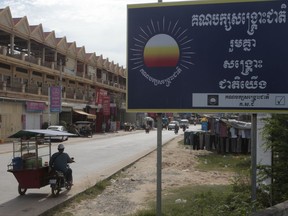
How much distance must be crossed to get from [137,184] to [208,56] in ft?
28.9

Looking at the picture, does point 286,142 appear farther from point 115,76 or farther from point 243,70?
point 115,76

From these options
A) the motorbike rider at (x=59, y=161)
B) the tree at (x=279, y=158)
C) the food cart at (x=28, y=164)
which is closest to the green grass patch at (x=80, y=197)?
the motorbike rider at (x=59, y=161)

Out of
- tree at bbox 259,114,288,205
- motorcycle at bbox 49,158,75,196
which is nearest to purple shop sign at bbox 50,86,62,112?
motorcycle at bbox 49,158,75,196

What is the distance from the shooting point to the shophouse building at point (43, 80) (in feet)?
134

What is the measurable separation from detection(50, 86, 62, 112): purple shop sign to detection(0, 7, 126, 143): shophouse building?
198mm

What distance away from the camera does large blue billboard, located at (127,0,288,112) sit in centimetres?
548

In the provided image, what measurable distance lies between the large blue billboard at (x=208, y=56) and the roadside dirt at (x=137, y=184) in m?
4.46

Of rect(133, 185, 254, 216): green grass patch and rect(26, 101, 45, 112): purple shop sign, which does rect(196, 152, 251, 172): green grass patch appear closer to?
rect(133, 185, 254, 216): green grass patch

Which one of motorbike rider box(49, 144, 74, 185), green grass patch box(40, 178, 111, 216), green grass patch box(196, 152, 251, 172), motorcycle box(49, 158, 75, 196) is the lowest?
green grass patch box(196, 152, 251, 172)

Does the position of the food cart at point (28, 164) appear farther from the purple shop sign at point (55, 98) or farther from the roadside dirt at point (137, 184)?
the purple shop sign at point (55, 98)

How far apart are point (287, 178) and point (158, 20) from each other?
12.8 ft

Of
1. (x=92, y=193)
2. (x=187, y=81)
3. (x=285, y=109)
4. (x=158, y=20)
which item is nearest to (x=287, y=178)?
(x=285, y=109)

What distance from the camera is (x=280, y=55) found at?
548cm

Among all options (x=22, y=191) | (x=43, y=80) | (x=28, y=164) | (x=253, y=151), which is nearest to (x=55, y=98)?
(x=43, y=80)
